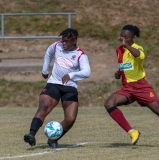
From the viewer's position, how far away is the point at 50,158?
27.0 feet

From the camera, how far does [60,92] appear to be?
9523 millimetres

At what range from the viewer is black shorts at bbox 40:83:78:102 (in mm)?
9412

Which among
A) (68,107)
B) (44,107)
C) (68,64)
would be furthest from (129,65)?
(44,107)

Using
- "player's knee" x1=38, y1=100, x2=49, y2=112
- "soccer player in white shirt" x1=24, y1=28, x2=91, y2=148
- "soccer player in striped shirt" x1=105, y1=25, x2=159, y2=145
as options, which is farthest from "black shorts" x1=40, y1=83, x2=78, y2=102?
"soccer player in striped shirt" x1=105, y1=25, x2=159, y2=145

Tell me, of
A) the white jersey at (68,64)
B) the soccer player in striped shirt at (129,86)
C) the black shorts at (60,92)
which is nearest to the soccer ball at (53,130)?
the black shorts at (60,92)

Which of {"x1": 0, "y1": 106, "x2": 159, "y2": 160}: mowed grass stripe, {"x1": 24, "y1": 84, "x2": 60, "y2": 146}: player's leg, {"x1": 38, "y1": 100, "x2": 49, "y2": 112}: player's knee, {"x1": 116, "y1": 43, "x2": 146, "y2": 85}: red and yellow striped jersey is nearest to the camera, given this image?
{"x1": 0, "y1": 106, "x2": 159, "y2": 160}: mowed grass stripe

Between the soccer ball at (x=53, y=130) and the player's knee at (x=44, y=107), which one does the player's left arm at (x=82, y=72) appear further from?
the soccer ball at (x=53, y=130)

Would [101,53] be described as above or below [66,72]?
below

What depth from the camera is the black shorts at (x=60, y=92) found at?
941cm

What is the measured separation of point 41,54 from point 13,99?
4.10m

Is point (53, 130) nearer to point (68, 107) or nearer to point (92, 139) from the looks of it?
point (68, 107)

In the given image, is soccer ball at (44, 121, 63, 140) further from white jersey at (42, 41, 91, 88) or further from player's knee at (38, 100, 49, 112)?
white jersey at (42, 41, 91, 88)

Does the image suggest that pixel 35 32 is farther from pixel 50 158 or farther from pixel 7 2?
pixel 50 158

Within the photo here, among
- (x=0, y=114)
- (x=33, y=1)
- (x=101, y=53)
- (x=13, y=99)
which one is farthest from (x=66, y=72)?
(x=33, y=1)
